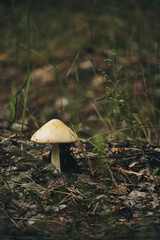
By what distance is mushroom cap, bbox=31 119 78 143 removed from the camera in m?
1.87

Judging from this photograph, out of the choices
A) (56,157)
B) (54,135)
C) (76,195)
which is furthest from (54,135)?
(76,195)

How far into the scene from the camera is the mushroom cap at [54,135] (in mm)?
1867

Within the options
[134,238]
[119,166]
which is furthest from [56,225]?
[119,166]

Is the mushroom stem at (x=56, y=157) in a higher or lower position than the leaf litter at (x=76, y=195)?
higher

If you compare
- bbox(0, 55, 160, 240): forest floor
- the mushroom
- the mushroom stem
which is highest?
the mushroom

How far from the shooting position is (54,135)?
1.88 m

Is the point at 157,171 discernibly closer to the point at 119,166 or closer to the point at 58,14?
the point at 119,166

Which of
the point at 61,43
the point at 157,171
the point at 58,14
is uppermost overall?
the point at 58,14

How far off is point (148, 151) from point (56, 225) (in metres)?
1.08

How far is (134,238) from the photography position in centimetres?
146

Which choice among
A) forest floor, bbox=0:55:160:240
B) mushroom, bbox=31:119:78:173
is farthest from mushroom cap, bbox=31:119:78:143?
forest floor, bbox=0:55:160:240

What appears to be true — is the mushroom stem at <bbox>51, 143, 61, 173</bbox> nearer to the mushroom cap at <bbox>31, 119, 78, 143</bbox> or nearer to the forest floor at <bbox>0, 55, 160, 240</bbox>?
the forest floor at <bbox>0, 55, 160, 240</bbox>

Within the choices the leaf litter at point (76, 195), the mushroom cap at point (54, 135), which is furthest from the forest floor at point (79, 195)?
the mushroom cap at point (54, 135)

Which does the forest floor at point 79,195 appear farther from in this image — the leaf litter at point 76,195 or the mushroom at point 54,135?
the mushroom at point 54,135
